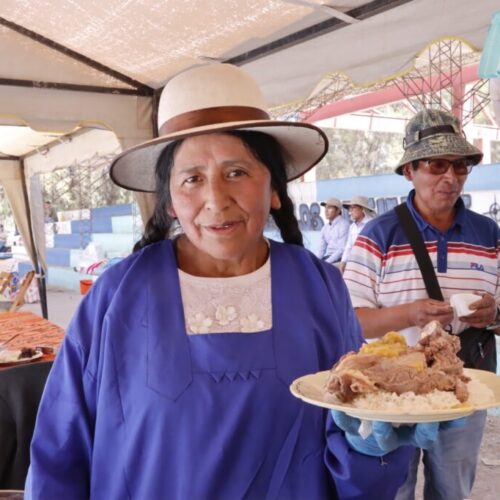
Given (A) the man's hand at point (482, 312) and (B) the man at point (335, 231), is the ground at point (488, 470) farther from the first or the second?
(B) the man at point (335, 231)

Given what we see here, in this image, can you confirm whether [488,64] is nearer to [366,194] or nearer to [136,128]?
[136,128]

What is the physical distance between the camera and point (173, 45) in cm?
482

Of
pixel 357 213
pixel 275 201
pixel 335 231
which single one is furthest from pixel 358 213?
pixel 275 201

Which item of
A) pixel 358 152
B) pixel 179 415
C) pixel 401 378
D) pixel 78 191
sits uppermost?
pixel 358 152

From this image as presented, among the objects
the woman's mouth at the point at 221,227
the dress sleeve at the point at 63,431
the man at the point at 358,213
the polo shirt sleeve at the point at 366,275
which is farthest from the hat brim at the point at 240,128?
the man at the point at 358,213

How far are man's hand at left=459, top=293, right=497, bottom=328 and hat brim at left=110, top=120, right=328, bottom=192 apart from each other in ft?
2.87

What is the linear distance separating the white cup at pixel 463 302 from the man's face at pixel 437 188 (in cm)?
40

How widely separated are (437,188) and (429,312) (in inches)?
21.3

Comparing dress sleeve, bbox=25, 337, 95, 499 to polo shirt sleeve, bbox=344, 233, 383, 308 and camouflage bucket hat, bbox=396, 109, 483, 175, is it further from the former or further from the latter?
→ camouflage bucket hat, bbox=396, 109, 483, 175

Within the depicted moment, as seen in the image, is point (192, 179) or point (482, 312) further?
point (482, 312)

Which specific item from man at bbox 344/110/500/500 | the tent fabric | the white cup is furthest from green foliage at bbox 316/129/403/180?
the white cup

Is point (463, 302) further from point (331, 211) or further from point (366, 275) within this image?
point (331, 211)

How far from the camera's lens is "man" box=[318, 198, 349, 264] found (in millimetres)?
9938

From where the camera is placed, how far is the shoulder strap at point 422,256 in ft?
7.54
